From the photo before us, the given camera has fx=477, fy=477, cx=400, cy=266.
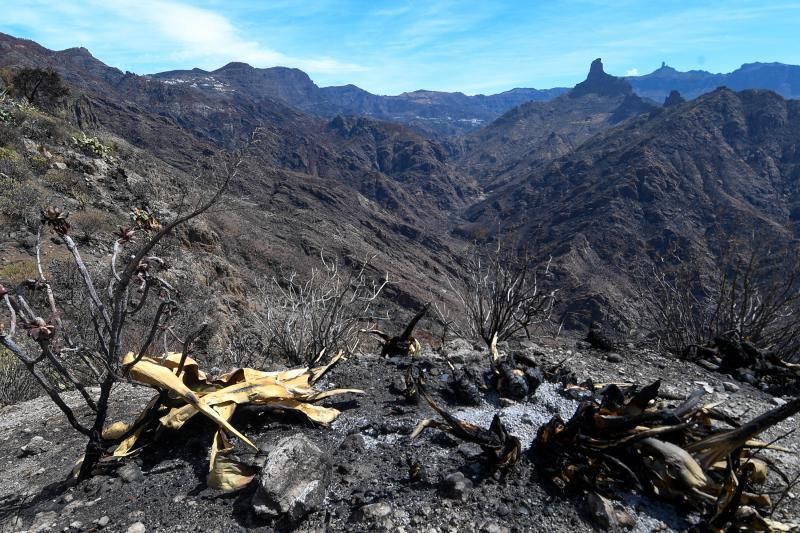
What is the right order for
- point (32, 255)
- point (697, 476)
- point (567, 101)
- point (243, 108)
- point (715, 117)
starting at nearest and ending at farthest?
1. point (697, 476)
2. point (32, 255)
3. point (715, 117)
4. point (243, 108)
5. point (567, 101)

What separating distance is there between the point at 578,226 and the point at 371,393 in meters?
68.7

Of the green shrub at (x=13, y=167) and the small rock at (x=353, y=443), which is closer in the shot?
the small rock at (x=353, y=443)

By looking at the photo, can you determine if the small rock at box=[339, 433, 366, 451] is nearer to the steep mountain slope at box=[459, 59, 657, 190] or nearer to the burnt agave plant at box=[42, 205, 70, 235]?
the burnt agave plant at box=[42, 205, 70, 235]

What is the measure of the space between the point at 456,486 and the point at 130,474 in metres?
1.54

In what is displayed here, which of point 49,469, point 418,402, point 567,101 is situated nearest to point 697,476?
point 418,402

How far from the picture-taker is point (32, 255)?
9.71 meters

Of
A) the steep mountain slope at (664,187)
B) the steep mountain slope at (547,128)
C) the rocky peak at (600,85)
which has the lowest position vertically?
the steep mountain slope at (664,187)

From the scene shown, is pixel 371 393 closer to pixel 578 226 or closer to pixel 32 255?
pixel 32 255

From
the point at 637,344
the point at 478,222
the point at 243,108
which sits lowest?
the point at 478,222

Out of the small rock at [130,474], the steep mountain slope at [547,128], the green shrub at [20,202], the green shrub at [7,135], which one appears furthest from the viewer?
the steep mountain slope at [547,128]

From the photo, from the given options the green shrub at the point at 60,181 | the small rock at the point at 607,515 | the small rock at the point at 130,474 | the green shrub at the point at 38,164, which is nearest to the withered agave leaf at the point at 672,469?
the small rock at the point at 607,515

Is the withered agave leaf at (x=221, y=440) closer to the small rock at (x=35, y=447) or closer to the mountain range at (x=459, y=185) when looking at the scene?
the small rock at (x=35, y=447)

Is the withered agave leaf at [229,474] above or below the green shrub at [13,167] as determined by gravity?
below

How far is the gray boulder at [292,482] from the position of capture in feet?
6.40
